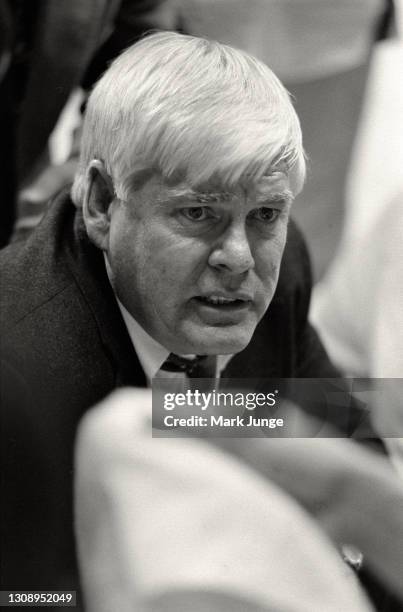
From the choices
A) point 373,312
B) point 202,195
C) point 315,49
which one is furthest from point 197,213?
point 315,49

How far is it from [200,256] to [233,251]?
0.04m

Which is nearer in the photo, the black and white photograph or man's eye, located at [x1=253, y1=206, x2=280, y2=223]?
the black and white photograph

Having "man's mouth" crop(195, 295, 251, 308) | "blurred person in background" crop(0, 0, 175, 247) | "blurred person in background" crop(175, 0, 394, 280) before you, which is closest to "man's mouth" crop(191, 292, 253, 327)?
"man's mouth" crop(195, 295, 251, 308)

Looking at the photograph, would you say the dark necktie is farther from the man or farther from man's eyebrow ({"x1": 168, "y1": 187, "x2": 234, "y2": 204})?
man's eyebrow ({"x1": 168, "y1": 187, "x2": 234, "y2": 204})

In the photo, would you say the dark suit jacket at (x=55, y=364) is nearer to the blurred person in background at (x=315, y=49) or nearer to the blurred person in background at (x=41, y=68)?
the blurred person in background at (x=41, y=68)

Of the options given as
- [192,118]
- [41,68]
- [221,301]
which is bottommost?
[221,301]

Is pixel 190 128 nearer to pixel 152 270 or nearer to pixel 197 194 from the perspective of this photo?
pixel 197 194

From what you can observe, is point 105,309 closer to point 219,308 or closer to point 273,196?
point 219,308

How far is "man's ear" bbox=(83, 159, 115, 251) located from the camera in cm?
109

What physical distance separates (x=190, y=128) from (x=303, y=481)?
0.39 metres

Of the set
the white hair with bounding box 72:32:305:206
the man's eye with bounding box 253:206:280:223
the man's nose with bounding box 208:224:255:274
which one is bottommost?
the man's nose with bounding box 208:224:255:274

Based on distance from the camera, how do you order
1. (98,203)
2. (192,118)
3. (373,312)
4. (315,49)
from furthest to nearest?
1. (315,49)
2. (373,312)
3. (98,203)
4. (192,118)

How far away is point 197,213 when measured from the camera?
3.40ft

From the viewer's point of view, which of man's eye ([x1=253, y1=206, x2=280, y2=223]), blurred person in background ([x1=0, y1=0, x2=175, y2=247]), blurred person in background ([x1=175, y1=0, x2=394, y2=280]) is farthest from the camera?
blurred person in background ([x1=175, y1=0, x2=394, y2=280])
